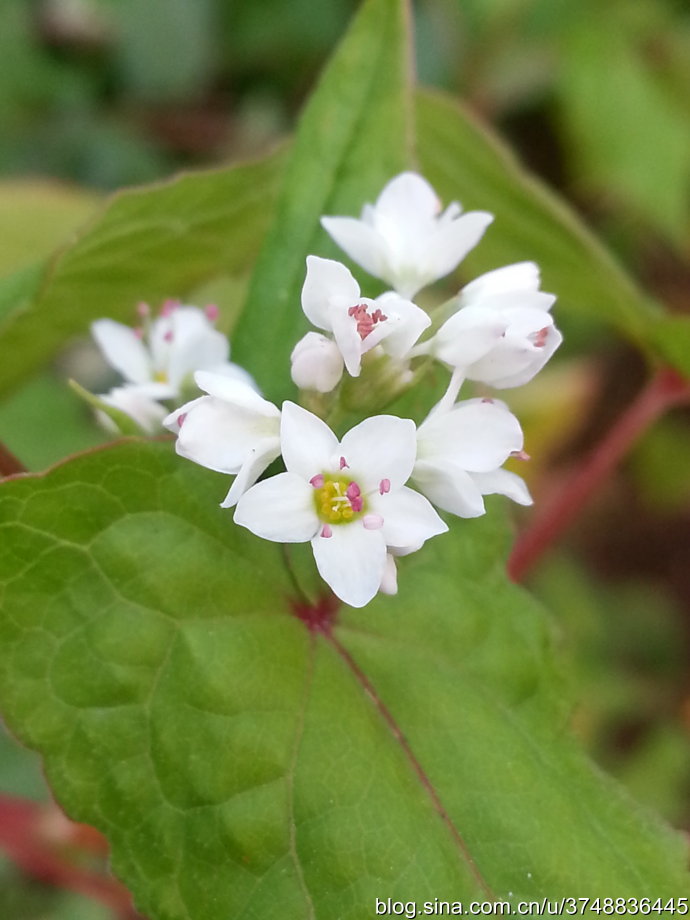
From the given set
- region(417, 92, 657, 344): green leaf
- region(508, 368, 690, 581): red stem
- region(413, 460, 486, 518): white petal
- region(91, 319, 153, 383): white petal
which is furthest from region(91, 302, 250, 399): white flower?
region(508, 368, 690, 581): red stem

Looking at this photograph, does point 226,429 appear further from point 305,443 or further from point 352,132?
point 352,132

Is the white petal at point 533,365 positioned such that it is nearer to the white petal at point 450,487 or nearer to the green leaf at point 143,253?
the white petal at point 450,487

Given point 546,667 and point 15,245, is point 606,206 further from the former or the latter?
point 546,667

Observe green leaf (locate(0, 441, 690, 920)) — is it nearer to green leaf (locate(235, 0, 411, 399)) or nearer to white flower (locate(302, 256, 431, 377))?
white flower (locate(302, 256, 431, 377))

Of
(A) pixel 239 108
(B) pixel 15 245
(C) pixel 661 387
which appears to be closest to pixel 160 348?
(B) pixel 15 245

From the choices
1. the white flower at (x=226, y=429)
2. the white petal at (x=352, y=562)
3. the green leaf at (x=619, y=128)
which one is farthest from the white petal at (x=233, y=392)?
the green leaf at (x=619, y=128)
